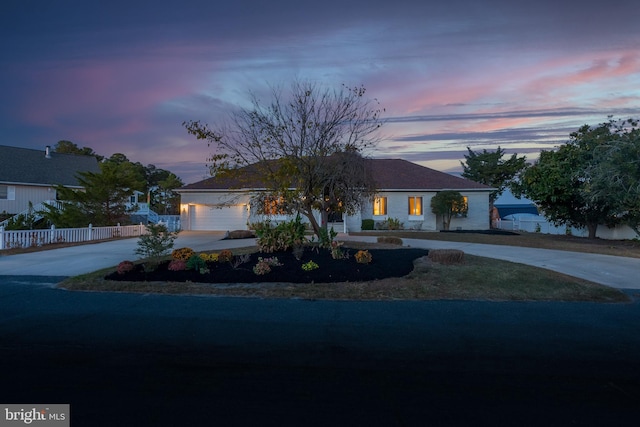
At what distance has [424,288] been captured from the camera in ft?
31.2

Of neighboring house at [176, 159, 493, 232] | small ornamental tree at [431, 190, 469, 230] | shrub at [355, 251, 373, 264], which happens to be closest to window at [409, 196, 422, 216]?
neighboring house at [176, 159, 493, 232]

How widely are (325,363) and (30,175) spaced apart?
33.9 m

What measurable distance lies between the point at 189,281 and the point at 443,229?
22120 millimetres

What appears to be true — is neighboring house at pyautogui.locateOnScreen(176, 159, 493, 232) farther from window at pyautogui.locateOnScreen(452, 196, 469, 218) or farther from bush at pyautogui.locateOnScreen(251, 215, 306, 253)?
bush at pyautogui.locateOnScreen(251, 215, 306, 253)

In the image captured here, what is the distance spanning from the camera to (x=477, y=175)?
1924 inches

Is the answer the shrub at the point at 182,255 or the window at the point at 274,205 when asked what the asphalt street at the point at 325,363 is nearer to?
the shrub at the point at 182,255

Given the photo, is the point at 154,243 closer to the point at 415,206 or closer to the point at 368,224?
the point at 368,224

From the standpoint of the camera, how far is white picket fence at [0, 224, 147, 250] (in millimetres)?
18188

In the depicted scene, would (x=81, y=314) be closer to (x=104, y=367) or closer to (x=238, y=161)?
(x=104, y=367)

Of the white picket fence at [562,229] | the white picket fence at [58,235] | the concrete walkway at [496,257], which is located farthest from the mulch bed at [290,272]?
the white picket fence at [562,229]

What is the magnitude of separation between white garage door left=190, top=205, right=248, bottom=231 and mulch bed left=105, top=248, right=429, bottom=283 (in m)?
17.8

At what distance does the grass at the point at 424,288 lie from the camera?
9070mm

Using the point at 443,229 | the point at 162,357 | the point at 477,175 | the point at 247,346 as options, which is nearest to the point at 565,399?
the point at 247,346

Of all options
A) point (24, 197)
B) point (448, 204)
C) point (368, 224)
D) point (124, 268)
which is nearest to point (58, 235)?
point (124, 268)
